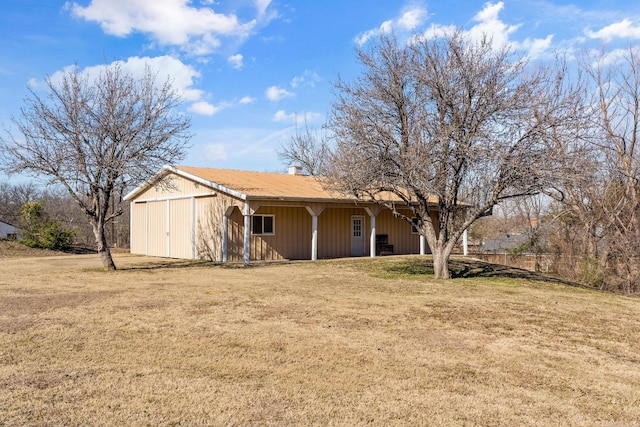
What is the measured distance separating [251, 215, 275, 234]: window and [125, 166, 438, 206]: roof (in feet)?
3.84

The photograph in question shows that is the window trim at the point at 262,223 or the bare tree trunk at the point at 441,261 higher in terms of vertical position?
the window trim at the point at 262,223

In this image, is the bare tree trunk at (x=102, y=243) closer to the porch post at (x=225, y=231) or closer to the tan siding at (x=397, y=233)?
the porch post at (x=225, y=231)

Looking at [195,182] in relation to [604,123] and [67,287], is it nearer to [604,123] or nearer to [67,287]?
[67,287]

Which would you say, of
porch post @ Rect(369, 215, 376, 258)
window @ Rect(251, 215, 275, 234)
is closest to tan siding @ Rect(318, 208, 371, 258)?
porch post @ Rect(369, 215, 376, 258)

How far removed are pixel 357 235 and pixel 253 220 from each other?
5155 millimetres

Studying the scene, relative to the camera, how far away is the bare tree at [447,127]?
477 inches

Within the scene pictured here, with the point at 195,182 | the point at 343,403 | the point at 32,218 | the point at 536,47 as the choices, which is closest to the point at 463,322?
the point at 343,403

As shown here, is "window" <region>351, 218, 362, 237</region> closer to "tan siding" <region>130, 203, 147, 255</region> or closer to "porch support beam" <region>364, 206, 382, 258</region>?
"porch support beam" <region>364, 206, 382, 258</region>

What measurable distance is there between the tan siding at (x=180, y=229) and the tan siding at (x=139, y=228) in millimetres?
2696

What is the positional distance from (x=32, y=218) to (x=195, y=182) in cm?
1138

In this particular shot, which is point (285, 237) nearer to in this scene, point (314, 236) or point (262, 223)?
point (262, 223)

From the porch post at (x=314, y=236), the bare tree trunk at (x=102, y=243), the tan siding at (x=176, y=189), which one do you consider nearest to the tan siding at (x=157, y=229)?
the tan siding at (x=176, y=189)

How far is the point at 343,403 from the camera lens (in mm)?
4160

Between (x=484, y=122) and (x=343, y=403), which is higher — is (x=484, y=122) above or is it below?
above
